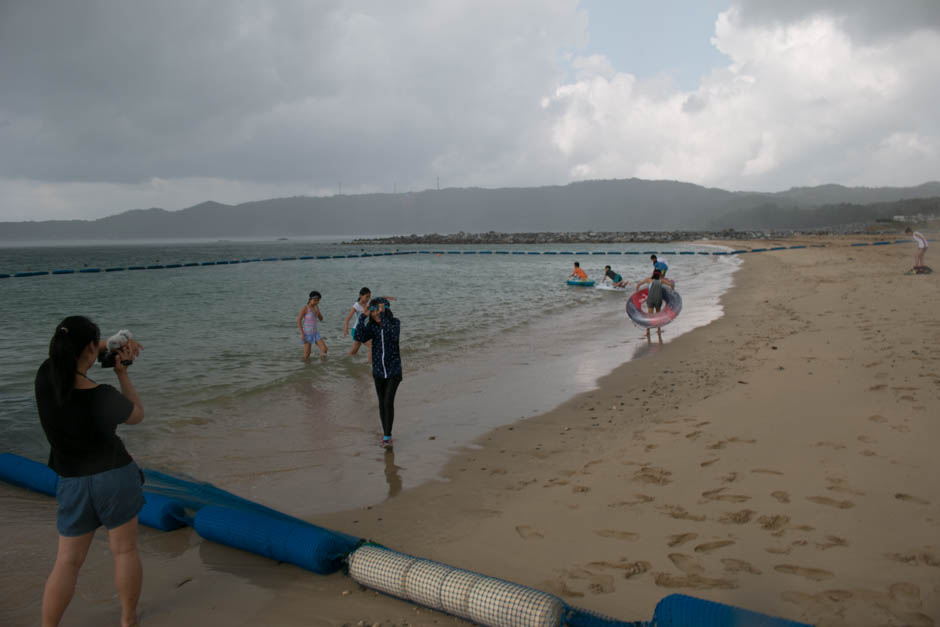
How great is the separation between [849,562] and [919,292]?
12.6m

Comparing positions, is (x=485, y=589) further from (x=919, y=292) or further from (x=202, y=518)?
(x=919, y=292)

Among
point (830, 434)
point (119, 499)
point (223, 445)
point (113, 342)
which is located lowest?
point (223, 445)

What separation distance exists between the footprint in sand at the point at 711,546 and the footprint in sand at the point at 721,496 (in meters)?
0.58

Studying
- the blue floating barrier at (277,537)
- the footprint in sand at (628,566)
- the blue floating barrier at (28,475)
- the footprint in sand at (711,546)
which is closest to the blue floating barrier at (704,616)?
the footprint in sand at (628,566)

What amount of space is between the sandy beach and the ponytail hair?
151cm

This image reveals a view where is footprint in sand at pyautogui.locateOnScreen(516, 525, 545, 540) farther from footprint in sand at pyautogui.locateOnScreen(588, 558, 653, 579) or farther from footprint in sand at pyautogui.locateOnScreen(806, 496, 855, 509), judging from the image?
footprint in sand at pyautogui.locateOnScreen(806, 496, 855, 509)

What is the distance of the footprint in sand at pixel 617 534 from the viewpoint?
3.78 metres

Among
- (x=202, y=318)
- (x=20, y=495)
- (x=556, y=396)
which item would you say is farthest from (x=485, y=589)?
(x=202, y=318)

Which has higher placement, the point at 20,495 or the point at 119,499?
the point at 119,499

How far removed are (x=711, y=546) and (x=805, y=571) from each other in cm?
51

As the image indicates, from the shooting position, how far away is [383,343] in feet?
19.9

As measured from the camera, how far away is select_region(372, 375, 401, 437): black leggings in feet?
20.4

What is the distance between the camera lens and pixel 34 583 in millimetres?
3775

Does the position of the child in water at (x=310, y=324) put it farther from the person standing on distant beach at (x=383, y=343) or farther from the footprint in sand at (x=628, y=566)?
the footprint in sand at (x=628, y=566)
